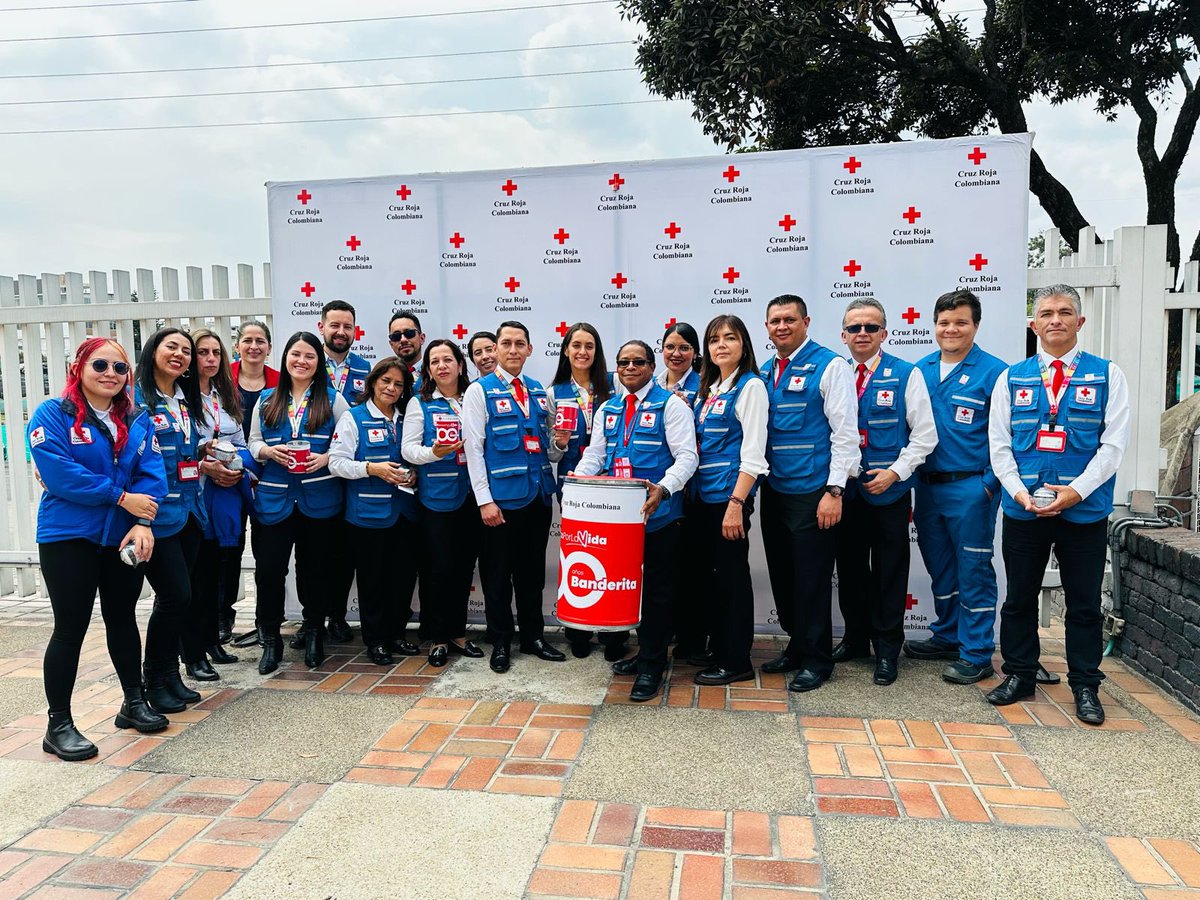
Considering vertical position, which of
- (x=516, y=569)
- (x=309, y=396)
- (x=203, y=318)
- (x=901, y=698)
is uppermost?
(x=203, y=318)

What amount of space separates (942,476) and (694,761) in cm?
191

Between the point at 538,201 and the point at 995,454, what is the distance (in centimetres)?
288

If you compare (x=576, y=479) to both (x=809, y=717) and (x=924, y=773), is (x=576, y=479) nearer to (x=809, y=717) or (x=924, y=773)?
(x=809, y=717)

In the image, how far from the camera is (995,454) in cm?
364

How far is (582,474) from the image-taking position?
13.1 feet

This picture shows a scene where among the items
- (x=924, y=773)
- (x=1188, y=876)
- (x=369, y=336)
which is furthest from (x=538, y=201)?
(x=1188, y=876)

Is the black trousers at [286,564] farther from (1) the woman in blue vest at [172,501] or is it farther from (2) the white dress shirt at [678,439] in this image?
(2) the white dress shirt at [678,439]

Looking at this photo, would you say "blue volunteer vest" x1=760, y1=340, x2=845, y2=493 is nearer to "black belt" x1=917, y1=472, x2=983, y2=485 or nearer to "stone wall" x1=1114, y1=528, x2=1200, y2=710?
"black belt" x1=917, y1=472, x2=983, y2=485

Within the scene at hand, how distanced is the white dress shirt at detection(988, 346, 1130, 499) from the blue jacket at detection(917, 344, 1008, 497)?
0.24 meters

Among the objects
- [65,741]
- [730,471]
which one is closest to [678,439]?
[730,471]

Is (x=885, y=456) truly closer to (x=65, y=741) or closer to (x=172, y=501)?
(x=172, y=501)

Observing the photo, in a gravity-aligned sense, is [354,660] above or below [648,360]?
below

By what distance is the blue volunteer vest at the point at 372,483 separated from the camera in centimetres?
423

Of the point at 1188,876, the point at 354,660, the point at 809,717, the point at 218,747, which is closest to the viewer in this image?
the point at 1188,876
